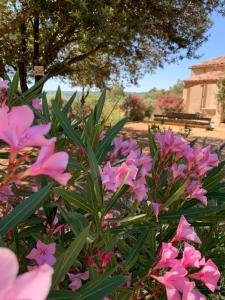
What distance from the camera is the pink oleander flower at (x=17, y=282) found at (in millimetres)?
307

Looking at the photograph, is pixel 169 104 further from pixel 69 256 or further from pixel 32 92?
pixel 69 256

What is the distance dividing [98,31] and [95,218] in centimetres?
809

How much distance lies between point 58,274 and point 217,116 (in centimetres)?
2263

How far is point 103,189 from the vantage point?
1.11 meters

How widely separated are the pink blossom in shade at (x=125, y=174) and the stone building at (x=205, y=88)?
2363 cm

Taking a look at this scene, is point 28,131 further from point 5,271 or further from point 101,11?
point 101,11

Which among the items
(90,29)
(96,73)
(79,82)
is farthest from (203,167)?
(79,82)

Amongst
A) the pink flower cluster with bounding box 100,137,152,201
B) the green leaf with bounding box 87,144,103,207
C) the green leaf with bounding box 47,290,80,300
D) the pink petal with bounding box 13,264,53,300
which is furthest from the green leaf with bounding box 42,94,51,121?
the pink petal with bounding box 13,264,53,300

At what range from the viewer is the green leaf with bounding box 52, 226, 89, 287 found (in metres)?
0.70

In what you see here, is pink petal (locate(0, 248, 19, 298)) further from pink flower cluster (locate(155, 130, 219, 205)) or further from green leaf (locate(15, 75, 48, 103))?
green leaf (locate(15, 75, 48, 103))

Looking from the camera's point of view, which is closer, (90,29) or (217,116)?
(90,29)

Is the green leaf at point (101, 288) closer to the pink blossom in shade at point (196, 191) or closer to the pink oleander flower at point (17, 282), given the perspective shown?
the pink oleander flower at point (17, 282)

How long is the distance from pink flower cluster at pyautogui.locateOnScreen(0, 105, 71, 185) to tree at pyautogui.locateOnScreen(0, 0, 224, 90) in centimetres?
779

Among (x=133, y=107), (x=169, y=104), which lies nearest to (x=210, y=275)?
(x=133, y=107)
